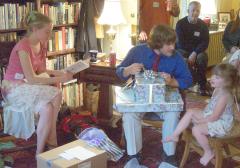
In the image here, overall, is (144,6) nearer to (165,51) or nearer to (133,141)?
(165,51)

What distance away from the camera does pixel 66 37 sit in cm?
387

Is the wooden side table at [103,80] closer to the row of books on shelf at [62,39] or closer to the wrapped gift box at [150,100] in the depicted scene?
the row of books on shelf at [62,39]

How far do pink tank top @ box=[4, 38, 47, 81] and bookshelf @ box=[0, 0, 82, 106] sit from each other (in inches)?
21.1

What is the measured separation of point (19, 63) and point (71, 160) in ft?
2.92

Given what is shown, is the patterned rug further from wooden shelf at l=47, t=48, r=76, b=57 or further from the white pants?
wooden shelf at l=47, t=48, r=76, b=57

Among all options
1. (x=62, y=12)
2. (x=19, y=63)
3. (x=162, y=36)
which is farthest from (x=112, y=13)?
(x=19, y=63)

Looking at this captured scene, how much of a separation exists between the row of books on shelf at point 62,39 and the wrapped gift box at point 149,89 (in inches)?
54.5

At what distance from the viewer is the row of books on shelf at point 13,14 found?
10.7 ft

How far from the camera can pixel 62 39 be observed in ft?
12.6

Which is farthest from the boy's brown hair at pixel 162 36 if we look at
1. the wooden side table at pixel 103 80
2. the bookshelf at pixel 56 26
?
the bookshelf at pixel 56 26

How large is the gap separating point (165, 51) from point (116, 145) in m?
0.86

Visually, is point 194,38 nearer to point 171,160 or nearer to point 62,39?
point 62,39

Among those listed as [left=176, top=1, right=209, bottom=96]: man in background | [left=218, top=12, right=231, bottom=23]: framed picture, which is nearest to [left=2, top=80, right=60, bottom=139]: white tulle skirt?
[left=176, top=1, right=209, bottom=96]: man in background

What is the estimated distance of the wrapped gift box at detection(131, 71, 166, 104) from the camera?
2565 millimetres
